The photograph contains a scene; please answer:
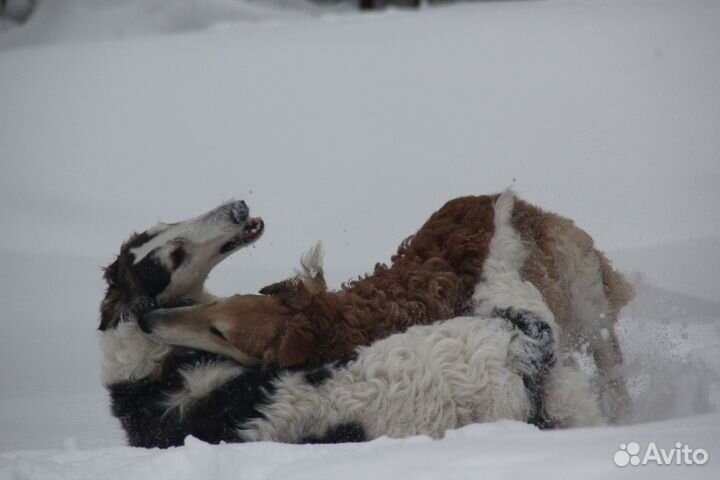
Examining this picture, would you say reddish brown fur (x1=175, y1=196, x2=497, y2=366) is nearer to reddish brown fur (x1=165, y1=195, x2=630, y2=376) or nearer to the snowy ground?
reddish brown fur (x1=165, y1=195, x2=630, y2=376)

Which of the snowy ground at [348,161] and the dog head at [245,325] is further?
the snowy ground at [348,161]

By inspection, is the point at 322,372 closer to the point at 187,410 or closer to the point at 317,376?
the point at 317,376

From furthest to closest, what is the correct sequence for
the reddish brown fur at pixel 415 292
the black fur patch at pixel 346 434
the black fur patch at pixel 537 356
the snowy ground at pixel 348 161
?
the snowy ground at pixel 348 161, the reddish brown fur at pixel 415 292, the black fur patch at pixel 537 356, the black fur patch at pixel 346 434

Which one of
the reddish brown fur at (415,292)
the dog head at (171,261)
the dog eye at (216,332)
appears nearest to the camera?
the reddish brown fur at (415,292)

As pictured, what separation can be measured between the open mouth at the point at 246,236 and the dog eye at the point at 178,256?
0.21 metres

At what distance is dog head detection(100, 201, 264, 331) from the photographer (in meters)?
5.39

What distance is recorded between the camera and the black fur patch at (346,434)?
4.67 metres

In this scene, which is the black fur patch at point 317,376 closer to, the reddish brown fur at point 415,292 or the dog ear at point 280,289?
the reddish brown fur at point 415,292

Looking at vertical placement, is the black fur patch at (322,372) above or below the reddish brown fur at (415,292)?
below

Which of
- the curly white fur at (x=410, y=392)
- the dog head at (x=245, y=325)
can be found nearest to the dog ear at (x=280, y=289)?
the dog head at (x=245, y=325)

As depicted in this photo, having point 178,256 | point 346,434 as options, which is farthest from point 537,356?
point 178,256

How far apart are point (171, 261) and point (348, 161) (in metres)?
5.06

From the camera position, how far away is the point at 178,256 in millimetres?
5477

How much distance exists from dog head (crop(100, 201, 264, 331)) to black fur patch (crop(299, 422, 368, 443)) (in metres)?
1.21
